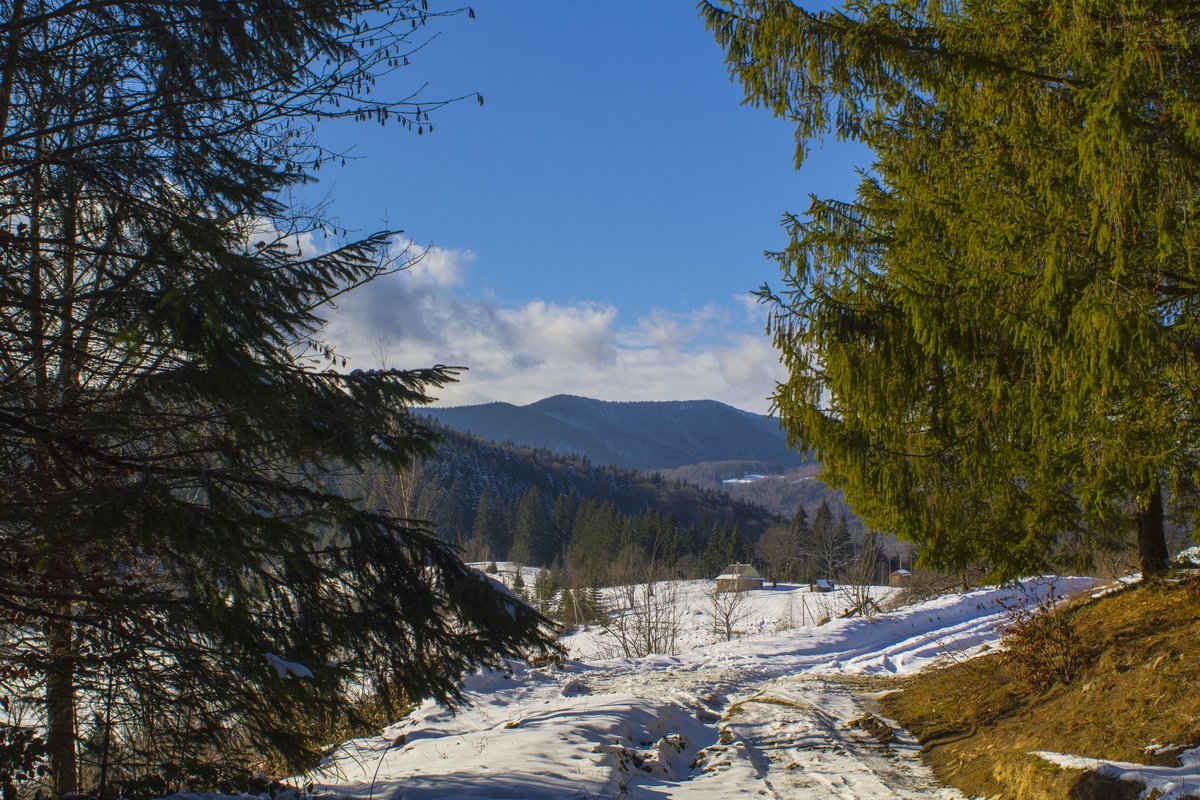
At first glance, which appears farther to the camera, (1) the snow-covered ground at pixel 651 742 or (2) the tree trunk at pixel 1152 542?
(2) the tree trunk at pixel 1152 542

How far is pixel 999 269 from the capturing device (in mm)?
5445

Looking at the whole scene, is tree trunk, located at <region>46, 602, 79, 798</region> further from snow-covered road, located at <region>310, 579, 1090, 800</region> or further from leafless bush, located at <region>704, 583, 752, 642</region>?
leafless bush, located at <region>704, 583, 752, 642</region>

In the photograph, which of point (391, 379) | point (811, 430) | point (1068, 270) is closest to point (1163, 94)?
point (1068, 270)

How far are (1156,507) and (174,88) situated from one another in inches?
365

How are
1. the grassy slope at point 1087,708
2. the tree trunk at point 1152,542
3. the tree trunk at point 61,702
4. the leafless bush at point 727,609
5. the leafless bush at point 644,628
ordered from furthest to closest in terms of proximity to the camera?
the leafless bush at point 727,609, the leafless bush at point 644,628, the tree trunk at point 1152,542, the grassy slope at point 1087,708, the tree trunk at point 61,702

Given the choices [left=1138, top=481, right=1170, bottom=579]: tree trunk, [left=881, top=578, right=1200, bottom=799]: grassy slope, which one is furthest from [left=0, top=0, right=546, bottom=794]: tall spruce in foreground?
[left=1138, top=481, right=1170, bottom=579]: tree trunk

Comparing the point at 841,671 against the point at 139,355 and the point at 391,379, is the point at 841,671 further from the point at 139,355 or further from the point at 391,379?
the point at 139,355

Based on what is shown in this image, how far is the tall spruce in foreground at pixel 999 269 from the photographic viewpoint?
15.3ft

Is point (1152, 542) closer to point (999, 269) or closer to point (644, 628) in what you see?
point (999, 269)

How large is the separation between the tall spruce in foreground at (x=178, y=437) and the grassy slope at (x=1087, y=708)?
9.90 ft

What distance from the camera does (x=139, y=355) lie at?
420 cm

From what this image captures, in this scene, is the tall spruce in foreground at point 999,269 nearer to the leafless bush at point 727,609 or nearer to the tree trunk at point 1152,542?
the tree trunk at point 1152,542

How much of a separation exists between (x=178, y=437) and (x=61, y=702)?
61.1 inches

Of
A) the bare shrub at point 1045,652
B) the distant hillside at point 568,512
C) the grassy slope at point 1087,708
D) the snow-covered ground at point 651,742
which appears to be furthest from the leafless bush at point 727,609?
the bare shrub at point 1045,652
